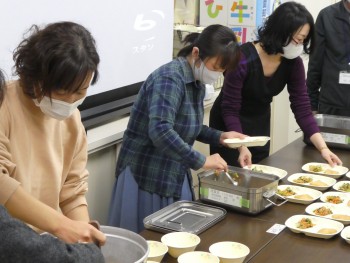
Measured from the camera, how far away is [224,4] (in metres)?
4.20

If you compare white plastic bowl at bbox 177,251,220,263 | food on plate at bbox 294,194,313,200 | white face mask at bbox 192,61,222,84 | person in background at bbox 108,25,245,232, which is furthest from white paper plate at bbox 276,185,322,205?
white plastic bowl at bbox 177,251,220,263

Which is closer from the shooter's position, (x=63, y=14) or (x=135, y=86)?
(x=63, y=14)

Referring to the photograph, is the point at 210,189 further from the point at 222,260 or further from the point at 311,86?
the point at 311,86

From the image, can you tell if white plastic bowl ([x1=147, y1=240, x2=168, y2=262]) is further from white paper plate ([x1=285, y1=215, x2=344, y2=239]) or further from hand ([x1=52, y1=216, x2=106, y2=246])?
white paper plate ([x1=285, y1=215, x2=344, y2=239])

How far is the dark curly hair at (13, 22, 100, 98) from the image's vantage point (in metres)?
1.44

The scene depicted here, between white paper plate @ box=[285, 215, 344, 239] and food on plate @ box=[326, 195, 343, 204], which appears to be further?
food on plate @ box=[326, 195, 343, 204]

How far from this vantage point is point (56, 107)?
155 cm

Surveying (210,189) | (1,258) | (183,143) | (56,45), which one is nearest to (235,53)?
(183,143)

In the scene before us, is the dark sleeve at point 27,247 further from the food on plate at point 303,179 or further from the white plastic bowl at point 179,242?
the food on plate at point 303,179

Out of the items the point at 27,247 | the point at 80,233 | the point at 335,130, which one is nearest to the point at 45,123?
the point at 80,233

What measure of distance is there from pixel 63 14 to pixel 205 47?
0.72 metres

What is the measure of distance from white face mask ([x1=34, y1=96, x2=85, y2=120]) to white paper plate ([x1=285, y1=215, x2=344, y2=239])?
3.24 ft

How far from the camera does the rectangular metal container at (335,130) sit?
312cm

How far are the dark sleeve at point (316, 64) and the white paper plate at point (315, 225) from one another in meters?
1.77
